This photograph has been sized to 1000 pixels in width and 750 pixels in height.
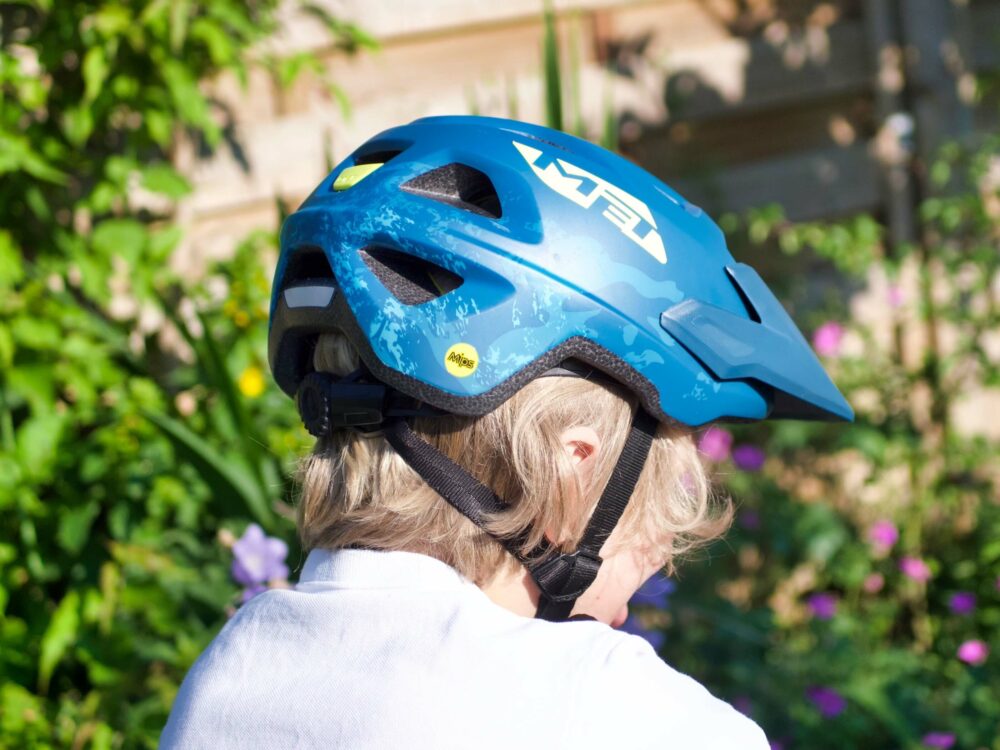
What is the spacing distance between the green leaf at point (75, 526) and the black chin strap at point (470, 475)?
140cm

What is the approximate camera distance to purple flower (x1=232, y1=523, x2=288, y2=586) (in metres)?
2.09

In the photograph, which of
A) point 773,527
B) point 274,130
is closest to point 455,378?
point 274,130

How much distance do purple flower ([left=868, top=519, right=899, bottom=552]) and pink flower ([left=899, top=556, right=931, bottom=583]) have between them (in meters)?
0.08

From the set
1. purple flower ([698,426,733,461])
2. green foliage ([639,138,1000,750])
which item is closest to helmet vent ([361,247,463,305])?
green foliage ([639,138,1000,750])

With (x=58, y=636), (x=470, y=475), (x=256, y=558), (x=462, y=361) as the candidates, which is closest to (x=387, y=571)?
(x=470, y=475)

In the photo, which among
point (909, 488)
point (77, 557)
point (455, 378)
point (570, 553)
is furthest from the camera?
point (909, 488)

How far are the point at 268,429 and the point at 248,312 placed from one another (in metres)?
0.32

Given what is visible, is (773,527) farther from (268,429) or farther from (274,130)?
(274,130)

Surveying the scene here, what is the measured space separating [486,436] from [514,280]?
19 cm

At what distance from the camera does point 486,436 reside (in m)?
1.31

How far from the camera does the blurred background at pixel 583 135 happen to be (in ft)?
8.45

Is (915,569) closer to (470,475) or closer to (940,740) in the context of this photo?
(940,740)

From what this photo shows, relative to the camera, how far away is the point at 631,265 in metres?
1.35

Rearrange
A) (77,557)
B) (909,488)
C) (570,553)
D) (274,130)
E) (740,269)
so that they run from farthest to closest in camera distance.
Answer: (909,488) < (274,130) < (77,557) < (740,269) < (570,553)
